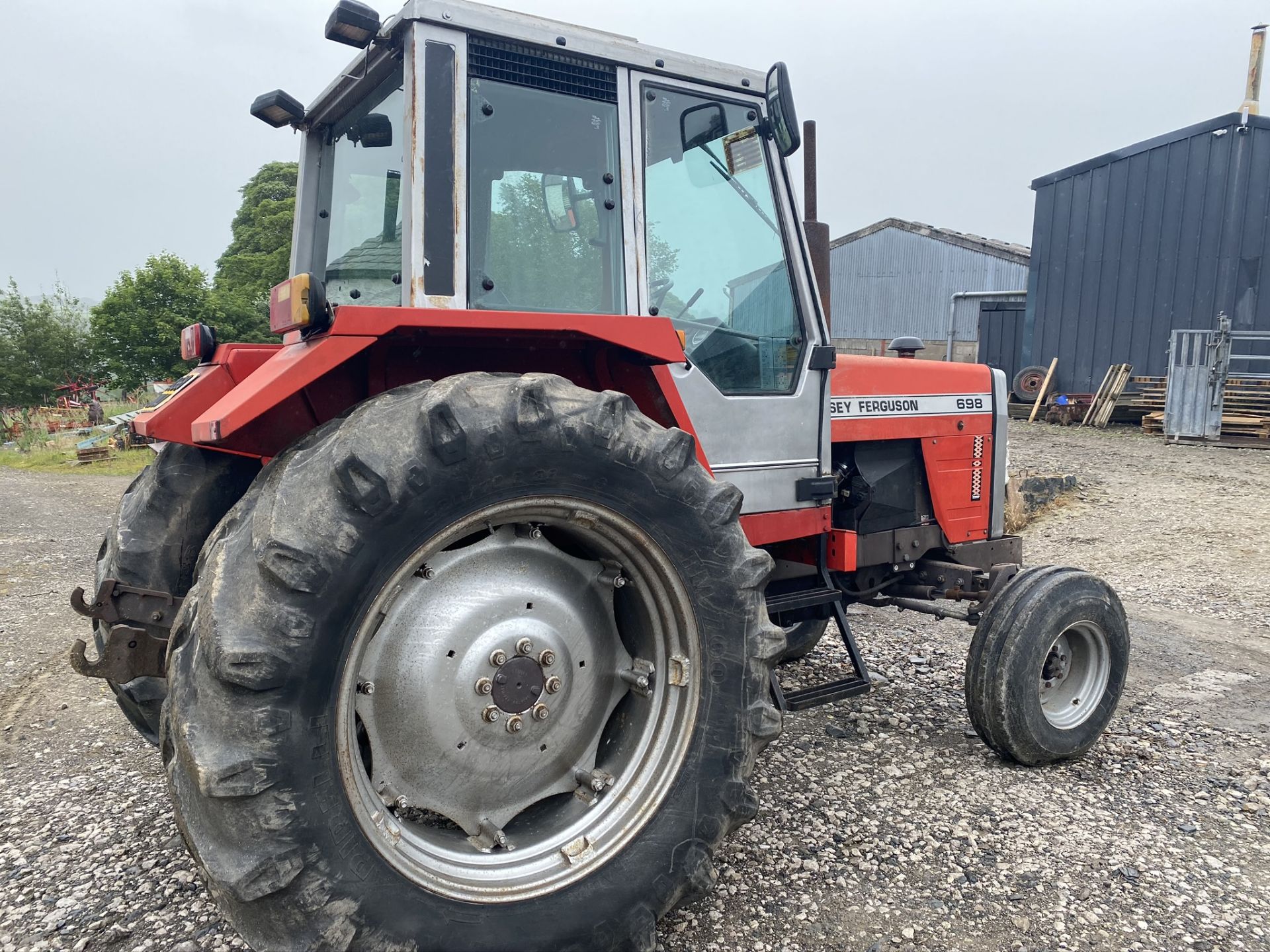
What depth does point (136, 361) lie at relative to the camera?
2323 centimetres

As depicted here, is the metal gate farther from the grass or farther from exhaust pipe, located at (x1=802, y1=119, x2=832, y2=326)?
the grass

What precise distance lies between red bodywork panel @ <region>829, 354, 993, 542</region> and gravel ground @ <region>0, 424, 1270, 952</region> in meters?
0.98

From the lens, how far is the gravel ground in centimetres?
245

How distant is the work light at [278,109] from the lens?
129 inches

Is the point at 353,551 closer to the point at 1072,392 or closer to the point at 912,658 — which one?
the point at 912,658

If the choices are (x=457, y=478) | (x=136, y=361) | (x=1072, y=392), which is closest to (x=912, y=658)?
(x=457, y=478)

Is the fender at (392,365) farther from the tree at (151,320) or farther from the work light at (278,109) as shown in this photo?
the tree at (151,320)

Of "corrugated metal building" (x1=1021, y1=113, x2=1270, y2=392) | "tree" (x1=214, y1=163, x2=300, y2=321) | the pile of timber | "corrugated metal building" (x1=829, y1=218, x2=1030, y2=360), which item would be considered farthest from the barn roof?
"tree" (x1=214, y1=163, x2=300, y2=321)

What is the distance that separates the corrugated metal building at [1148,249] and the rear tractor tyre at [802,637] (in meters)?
13.4

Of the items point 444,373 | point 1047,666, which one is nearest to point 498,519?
point 444,373

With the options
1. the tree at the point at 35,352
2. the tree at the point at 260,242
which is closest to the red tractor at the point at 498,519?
the tree at the point at 260,242

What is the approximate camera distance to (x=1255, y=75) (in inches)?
609

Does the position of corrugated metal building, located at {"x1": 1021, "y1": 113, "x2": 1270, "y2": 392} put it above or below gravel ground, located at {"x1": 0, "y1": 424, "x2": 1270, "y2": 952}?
above

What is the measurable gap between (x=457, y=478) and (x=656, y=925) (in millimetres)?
1370
